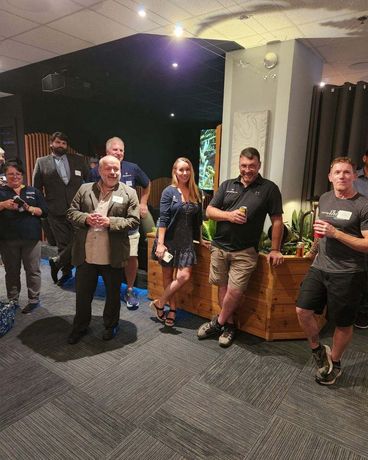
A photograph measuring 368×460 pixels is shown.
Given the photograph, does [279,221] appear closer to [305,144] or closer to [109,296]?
[109,296]

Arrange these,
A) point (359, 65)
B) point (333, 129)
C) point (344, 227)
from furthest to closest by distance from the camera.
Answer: point (359, 65), point (333, 129), point (344, 227)

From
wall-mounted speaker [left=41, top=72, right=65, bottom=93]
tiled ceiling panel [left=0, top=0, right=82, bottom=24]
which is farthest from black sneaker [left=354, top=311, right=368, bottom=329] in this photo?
wall-mounted speaker [left=41, top=72, right=65, bottom=93]

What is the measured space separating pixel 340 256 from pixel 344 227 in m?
0.18

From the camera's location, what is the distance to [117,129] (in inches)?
306

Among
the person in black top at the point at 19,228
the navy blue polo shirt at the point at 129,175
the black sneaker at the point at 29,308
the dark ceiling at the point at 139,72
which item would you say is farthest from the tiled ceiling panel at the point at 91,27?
the black sneaker at the point at 29,308

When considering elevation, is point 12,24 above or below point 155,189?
above

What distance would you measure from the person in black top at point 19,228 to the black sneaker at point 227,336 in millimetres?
1875

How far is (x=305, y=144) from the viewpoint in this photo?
12.6 ft

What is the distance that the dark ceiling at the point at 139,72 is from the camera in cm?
379

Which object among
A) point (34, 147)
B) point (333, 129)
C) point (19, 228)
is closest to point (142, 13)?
point (19, 228)

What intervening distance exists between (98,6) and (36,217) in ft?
6.28

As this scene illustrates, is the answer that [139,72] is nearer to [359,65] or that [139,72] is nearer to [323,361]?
[359,65]

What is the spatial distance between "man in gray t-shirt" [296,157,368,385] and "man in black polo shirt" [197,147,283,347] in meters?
0.41

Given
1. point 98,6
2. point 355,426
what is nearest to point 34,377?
point 355,426
